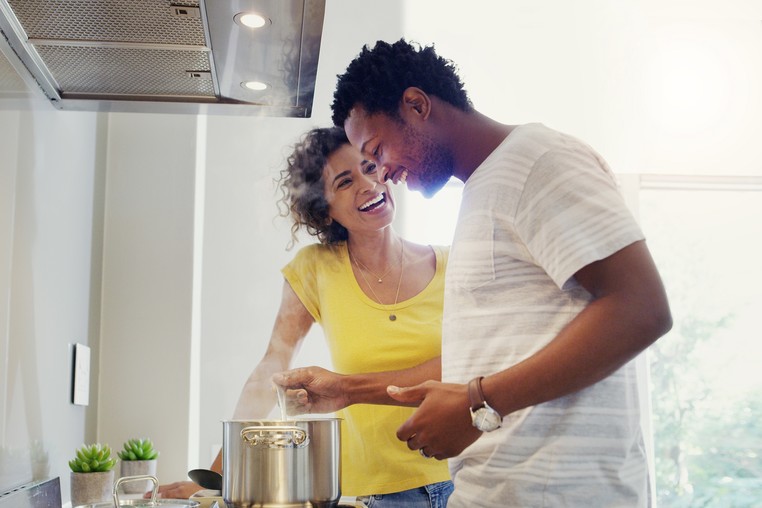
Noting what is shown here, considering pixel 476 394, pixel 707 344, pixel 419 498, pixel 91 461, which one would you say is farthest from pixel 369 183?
pixel 707 344

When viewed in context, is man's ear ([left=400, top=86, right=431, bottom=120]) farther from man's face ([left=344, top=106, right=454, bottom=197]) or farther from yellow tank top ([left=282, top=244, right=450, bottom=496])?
yellow tank top ([left=282, top=244, right=450, bottom=496])

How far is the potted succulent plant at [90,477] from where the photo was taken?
1525 mm

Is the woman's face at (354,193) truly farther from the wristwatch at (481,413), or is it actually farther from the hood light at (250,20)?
the wristwatch at (481,413)

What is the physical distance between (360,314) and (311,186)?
37 cm

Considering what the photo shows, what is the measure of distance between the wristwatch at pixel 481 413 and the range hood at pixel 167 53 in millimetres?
561

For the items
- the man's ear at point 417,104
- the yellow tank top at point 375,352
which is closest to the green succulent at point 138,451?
the yellow tank top at point 375,352

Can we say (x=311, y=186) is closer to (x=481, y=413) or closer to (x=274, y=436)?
(x=274, y=436)

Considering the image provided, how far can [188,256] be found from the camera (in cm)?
192

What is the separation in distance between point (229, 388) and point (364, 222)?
1.68 feet

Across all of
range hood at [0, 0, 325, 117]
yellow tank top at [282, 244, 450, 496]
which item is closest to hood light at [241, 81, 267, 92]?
range hood at [0, 0, 325, 117]

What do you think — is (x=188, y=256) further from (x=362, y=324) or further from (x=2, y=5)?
(x=2, y=5)

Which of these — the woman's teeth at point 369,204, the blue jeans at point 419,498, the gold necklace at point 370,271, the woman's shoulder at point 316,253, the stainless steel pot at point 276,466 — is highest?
the woman's teeth at point 369,204

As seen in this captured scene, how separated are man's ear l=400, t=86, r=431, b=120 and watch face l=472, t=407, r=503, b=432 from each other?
18.9 inches

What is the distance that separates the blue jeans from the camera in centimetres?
149
